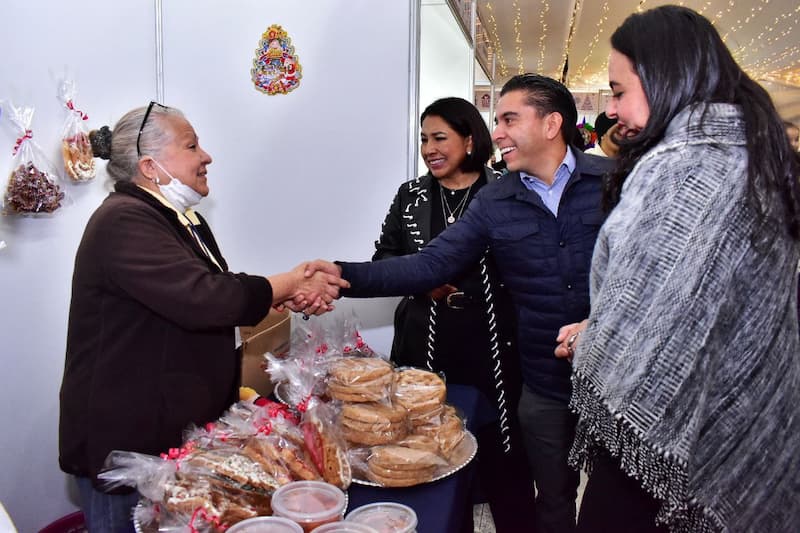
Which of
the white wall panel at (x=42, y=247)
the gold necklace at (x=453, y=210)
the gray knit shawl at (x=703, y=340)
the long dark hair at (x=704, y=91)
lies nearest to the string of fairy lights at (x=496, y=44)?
the gold necklace at (x=453, y=210)

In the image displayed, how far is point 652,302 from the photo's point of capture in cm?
117

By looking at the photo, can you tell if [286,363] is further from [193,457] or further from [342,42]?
[342,42]

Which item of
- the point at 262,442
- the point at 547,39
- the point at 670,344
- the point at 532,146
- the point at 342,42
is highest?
the point at 547,39

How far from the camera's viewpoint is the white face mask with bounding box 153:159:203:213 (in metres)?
1.88

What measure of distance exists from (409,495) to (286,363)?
559 mm

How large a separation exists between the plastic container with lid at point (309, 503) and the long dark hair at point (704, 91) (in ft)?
3.16

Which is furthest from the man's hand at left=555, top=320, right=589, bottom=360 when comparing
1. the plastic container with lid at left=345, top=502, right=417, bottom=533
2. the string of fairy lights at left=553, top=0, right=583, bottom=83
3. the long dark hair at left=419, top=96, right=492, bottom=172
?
the string of fairy lights at left=553, top=0, right=583, bottom=83

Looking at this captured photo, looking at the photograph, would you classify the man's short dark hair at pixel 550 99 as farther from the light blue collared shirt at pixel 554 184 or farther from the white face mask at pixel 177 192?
the white face mask at pixel 177 192

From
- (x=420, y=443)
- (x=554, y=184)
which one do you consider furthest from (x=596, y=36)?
(x=420, y=443)

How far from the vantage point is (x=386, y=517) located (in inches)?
47.5

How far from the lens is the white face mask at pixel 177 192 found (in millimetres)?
1876

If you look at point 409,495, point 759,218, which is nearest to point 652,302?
point 759,218

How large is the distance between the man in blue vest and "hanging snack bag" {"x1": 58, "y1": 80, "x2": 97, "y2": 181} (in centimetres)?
107

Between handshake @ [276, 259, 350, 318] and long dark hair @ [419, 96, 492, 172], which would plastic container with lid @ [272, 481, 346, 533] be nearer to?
handshake @ [276, 259, 350, 318]
